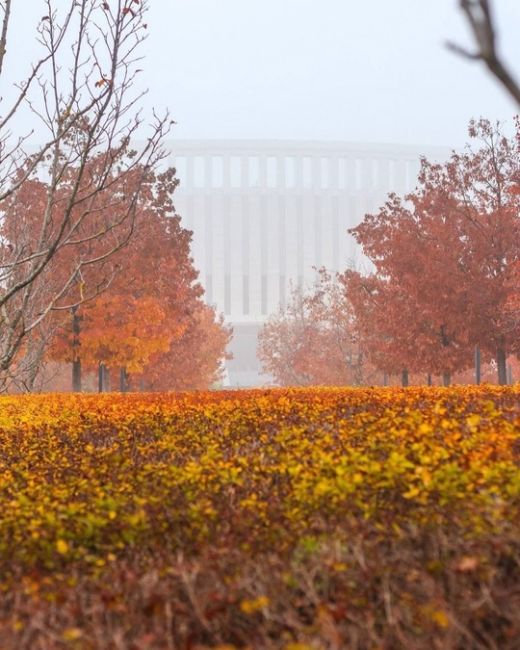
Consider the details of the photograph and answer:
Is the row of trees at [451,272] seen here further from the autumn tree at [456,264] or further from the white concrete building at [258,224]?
the white concrete building at [258,224]

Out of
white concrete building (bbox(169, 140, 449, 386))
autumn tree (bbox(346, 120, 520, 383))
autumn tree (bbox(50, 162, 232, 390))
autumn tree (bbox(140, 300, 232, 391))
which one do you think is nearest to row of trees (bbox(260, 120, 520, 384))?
autumn tree (bbox(346, 120, 520, 383))

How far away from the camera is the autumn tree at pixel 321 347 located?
40219 mm

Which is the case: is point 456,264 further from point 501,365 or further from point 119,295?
point 119,295

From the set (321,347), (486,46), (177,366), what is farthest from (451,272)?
(486,46)

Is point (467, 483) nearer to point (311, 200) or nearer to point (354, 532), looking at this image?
point (354, 532)

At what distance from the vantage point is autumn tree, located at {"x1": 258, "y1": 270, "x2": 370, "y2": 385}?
4022 cm

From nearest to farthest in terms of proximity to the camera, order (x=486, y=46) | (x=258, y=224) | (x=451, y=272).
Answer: (x=486, y=46) < (x=451, y=272) < (x=258, y=224)

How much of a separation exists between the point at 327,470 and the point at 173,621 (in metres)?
2.23

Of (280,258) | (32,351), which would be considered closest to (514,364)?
(32,351)

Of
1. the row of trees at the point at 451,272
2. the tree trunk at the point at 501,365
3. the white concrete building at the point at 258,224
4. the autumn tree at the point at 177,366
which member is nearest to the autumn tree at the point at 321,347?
the autumn tree at the point at 177,366

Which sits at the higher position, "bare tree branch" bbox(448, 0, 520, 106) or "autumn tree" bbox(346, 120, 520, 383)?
"autumn tree" bbox(346, 120, 520, 383)

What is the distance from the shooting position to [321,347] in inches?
1799

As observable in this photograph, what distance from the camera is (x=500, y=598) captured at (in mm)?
4379

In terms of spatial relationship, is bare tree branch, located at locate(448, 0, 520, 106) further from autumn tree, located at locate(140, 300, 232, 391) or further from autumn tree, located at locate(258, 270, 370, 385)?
autumn tree, located at locate(258, 270, 370, 385)
